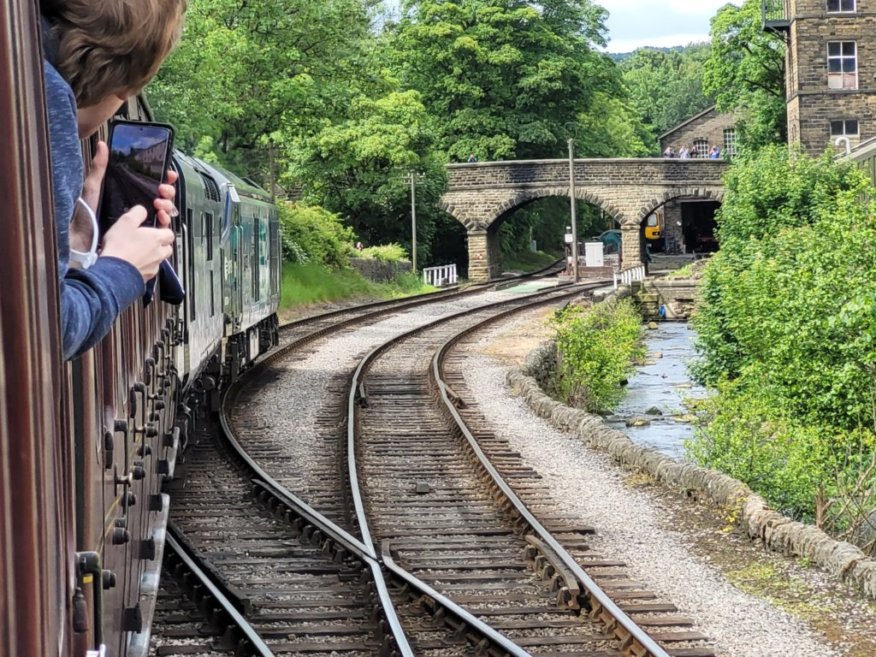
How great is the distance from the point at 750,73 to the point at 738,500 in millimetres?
47313

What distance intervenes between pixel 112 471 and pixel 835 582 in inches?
235

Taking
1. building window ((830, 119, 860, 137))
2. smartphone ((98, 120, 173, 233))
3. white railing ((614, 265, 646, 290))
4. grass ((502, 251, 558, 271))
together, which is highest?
building window ((830, 119, 860, 137))

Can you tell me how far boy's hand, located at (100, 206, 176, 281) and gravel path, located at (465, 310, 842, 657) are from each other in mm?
5609

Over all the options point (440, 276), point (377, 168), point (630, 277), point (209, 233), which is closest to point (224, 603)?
point (209, 233)

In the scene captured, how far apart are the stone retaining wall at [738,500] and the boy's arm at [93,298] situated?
6990mm

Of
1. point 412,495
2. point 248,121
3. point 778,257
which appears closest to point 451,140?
point 248,121

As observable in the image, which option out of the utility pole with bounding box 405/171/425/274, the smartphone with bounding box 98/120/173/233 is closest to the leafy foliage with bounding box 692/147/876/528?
the smartphone with bounding box 98/120/173/233

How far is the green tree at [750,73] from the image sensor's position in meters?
53.8

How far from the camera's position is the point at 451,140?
6612 centimetres

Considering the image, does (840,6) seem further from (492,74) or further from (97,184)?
(97,184)

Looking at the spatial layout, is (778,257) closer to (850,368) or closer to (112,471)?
(850,368)

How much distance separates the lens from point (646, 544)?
986cm

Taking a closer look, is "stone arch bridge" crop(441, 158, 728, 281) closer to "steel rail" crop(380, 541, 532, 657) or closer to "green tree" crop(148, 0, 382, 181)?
"green tree" crop(148, 0, 382, 181)

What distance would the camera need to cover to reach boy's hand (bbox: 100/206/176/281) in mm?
2121
